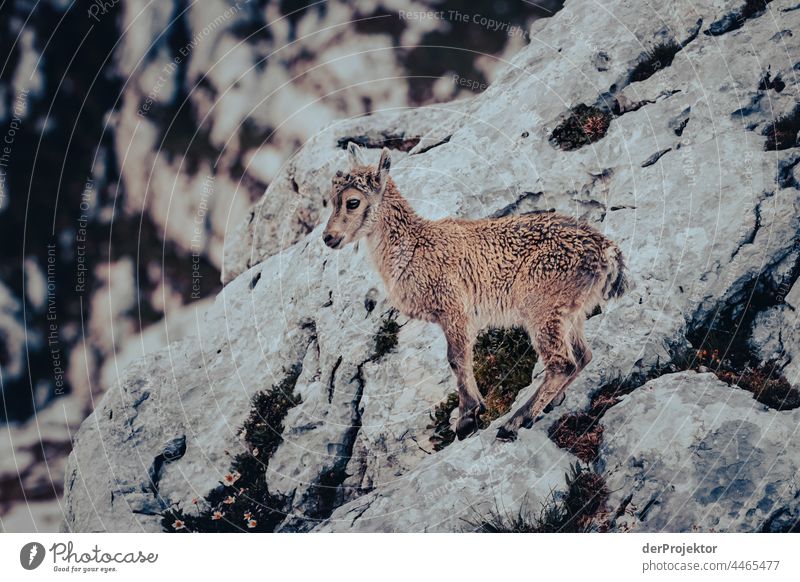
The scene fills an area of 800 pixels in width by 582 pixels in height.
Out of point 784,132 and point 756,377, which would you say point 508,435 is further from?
point 784,132

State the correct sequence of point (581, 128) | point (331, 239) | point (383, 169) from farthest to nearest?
point (581, 128), point (383, 169), point (331, 239)

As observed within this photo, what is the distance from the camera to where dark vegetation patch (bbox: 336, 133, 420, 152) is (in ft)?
34.1

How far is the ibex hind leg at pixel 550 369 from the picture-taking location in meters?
8.57

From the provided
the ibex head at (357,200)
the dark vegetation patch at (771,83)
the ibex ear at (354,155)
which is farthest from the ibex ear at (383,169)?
the dark vegetation patch at (771,83)

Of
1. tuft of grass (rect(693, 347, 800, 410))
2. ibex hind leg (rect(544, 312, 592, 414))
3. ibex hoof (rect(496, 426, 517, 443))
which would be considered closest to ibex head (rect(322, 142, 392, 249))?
ibex hind leg (rect(544, 312, 592, 414))

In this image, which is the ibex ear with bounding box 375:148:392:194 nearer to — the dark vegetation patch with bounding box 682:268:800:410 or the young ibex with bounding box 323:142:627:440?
the young ibex with bounding box 323:142:627:440

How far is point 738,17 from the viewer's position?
9.88 metres

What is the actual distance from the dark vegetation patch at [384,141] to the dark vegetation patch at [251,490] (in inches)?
132

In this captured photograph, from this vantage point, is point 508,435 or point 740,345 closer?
point 508,435

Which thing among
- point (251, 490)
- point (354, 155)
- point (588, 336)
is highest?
point (354, 155)

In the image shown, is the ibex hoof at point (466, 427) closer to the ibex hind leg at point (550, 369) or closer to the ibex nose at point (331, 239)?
the ibex hind leg at point (550, 369)

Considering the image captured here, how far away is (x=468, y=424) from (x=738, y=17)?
6719 millimetres

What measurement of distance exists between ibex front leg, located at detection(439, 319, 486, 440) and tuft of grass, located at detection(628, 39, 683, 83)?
14.1ft

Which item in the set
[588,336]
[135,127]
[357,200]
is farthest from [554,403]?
[135,127]
